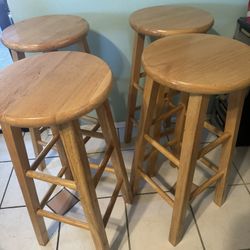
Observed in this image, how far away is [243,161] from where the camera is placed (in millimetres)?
1425

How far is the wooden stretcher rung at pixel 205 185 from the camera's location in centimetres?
101

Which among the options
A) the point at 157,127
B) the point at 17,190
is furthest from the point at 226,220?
the point at 17,190

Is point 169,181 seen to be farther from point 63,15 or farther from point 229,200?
point 63,15

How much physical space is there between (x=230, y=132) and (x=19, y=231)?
970 mm

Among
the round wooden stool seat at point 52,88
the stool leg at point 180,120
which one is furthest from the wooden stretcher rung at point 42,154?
the stool leg at point 180,120

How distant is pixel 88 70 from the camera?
79 cm

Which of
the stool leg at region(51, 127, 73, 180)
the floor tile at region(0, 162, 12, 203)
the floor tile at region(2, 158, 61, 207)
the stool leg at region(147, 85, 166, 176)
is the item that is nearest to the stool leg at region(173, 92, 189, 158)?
the stool leg at region(147, 85, 166, 176)

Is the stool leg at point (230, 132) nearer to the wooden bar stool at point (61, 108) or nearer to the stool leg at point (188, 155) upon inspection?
the stool leg at point (188, 155)

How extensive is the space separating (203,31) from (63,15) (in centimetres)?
62

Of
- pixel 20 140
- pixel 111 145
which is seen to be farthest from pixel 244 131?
pixel 20 140

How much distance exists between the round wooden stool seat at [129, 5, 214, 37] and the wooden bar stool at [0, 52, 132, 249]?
1.04 ft

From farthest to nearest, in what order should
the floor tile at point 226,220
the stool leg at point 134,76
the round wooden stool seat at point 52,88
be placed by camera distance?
the stool leg at point 134,76
the floor tile at point 226,220
the round wooden stool seat at point 52,88

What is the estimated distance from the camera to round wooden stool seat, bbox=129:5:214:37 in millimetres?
1016

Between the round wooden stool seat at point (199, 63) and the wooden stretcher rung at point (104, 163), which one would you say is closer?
the round wooden stool seat at point (199, 63)
